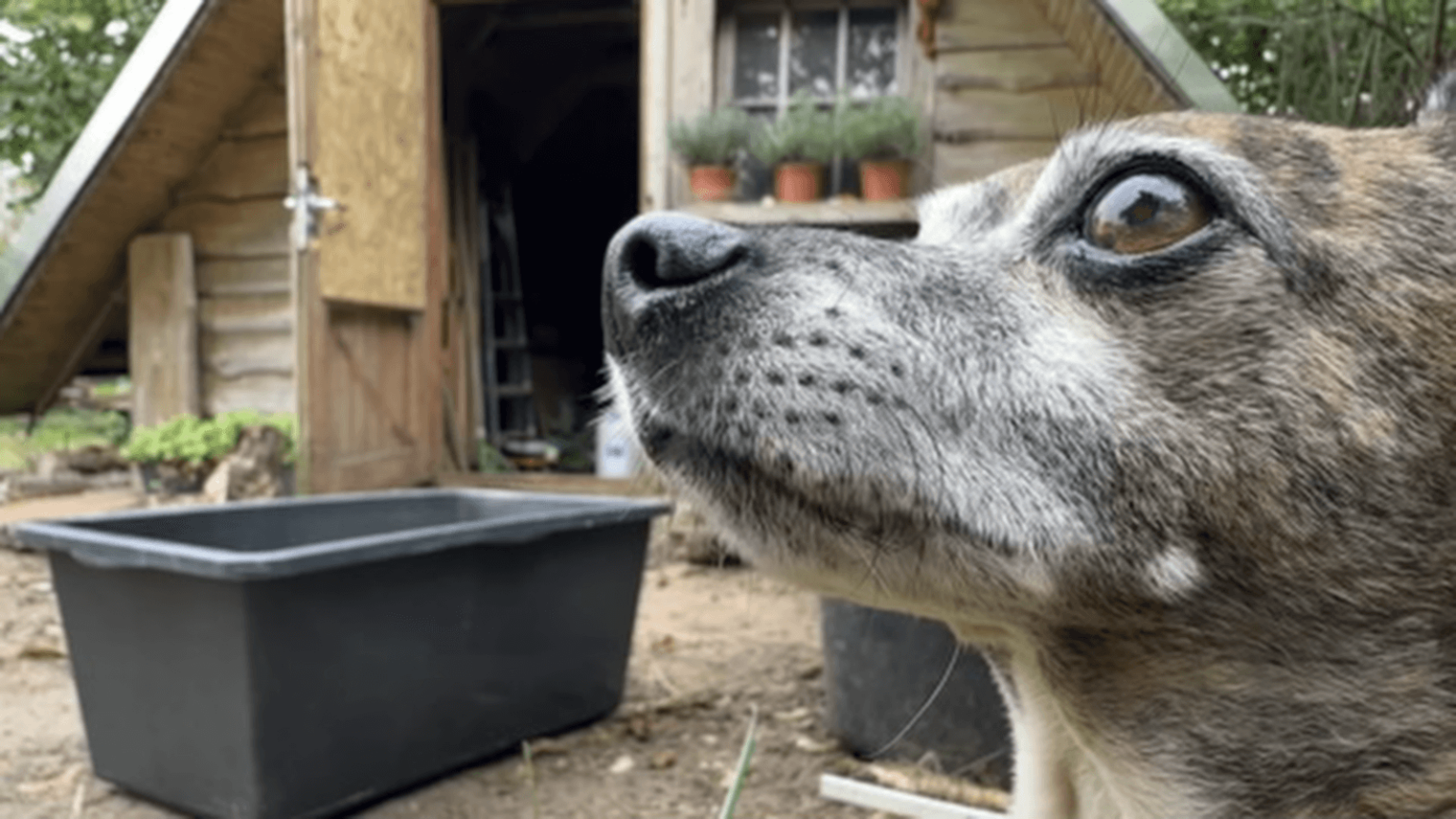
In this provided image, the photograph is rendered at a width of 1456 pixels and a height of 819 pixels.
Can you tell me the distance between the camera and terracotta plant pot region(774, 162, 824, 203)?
516 centimetres

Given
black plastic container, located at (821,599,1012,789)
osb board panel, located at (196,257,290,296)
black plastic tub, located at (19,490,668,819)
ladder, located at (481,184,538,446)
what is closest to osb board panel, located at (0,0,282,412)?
osb board panel, located at (196,257,290,296)

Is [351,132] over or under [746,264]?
over

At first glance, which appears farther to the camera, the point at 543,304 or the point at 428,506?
the point at 543,304

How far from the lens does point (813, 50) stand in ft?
18.4

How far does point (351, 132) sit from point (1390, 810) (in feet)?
16.6

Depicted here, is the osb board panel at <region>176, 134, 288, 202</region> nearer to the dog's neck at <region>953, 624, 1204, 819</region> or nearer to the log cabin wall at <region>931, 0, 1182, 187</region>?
the log cabin wall at <region>931, 0, 1182, 187</region>

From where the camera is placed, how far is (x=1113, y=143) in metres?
1.31

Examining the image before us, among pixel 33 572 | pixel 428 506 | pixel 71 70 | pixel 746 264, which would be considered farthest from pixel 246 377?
pixel 746 264

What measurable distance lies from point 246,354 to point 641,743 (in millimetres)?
4611

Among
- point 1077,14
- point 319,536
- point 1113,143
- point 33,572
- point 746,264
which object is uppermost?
point 1077,14

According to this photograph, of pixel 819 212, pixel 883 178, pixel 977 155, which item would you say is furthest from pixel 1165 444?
pixel 977 155

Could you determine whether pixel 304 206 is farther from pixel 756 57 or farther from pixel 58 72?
pixel 58 72

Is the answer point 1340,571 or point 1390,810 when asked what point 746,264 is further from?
point 1390,810

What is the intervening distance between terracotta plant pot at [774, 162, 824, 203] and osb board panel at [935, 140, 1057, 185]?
62 centimetres
